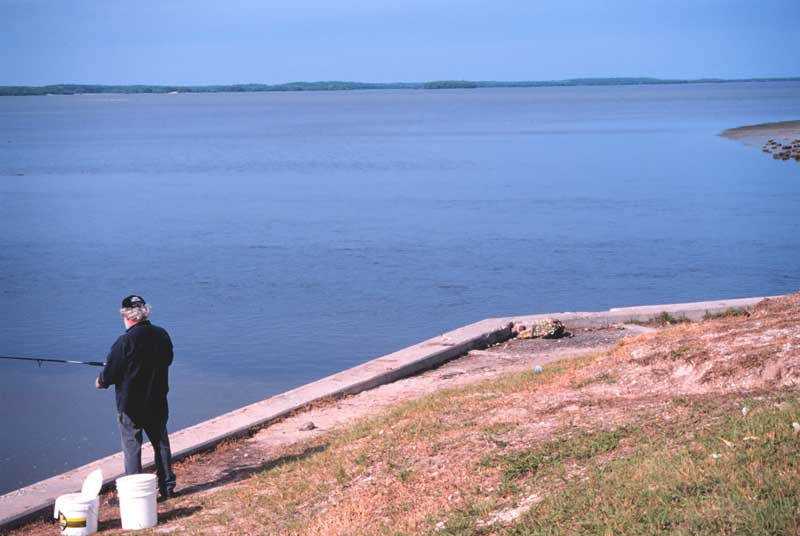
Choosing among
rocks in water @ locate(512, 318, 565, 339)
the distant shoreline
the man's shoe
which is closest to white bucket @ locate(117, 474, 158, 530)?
the man's shoe

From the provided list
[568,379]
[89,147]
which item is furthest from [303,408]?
[89,147]

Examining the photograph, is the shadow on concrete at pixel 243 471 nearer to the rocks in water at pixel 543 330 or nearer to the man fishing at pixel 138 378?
the man fishing at pixel 138 378

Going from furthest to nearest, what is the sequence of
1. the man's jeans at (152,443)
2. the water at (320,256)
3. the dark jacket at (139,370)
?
the water at (320,256)
the man's jeans at (152,443)
the dark jacket at (139,370)

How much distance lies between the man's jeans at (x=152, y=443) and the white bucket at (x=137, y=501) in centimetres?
68

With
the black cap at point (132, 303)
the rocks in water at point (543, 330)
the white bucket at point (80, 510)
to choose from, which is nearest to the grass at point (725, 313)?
the rocks in water at point (543, 330)

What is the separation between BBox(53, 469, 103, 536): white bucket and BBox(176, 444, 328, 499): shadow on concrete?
1.13 meters

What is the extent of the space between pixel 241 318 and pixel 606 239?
45.0ft

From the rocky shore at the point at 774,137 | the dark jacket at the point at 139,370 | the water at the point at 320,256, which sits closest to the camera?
the dark jacket at the point at 139,370

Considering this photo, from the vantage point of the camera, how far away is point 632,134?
8588 centimetres

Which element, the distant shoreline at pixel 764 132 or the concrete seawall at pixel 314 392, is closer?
the concrete seawall at pixel 314 392

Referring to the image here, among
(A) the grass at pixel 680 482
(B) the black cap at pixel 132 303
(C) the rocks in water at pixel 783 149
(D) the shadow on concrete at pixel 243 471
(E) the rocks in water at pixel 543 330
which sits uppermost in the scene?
(B) the black cap at pixel 132 303

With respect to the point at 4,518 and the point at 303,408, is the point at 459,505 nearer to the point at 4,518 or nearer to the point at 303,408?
the point at 4,518

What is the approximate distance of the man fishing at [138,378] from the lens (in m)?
8.44

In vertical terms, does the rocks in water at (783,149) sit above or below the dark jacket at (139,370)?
below
